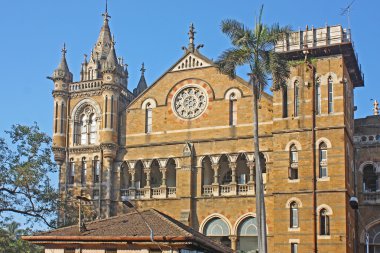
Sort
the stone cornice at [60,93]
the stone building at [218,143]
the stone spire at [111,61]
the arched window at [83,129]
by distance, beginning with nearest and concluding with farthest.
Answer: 1. the stone building at [218,143]
2. the stone spire at [111,61]
3. the arched window at [83,129]
4. the stone cornice at [60,93]

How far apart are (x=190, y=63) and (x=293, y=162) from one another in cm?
1176

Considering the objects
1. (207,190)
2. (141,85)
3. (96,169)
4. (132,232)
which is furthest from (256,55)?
(141,85)

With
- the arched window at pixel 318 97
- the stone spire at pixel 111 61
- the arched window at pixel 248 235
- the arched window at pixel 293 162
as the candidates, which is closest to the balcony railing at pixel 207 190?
the arched window at pixel 248 235

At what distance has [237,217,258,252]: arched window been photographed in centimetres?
5131

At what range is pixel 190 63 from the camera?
56.4 meters

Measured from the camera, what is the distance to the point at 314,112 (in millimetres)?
49688

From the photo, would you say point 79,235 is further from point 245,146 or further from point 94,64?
point 94,64

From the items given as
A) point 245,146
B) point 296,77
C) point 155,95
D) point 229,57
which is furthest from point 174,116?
point 229,57

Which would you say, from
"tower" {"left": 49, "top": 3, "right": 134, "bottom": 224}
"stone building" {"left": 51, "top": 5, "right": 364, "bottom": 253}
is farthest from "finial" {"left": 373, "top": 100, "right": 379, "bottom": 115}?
"tower" {"left": 49, "top": 3, "right": 134, "bottom": 224}

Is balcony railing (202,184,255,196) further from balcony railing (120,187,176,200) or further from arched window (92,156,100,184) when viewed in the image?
arched window (92,156,100,184)

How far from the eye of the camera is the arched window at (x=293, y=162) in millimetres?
49781

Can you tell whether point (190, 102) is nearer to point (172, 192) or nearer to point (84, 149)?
point (172, 192)

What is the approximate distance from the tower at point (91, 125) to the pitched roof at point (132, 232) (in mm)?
14292

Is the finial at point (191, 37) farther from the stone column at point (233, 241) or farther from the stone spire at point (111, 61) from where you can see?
the stone column at point (233, 241)
